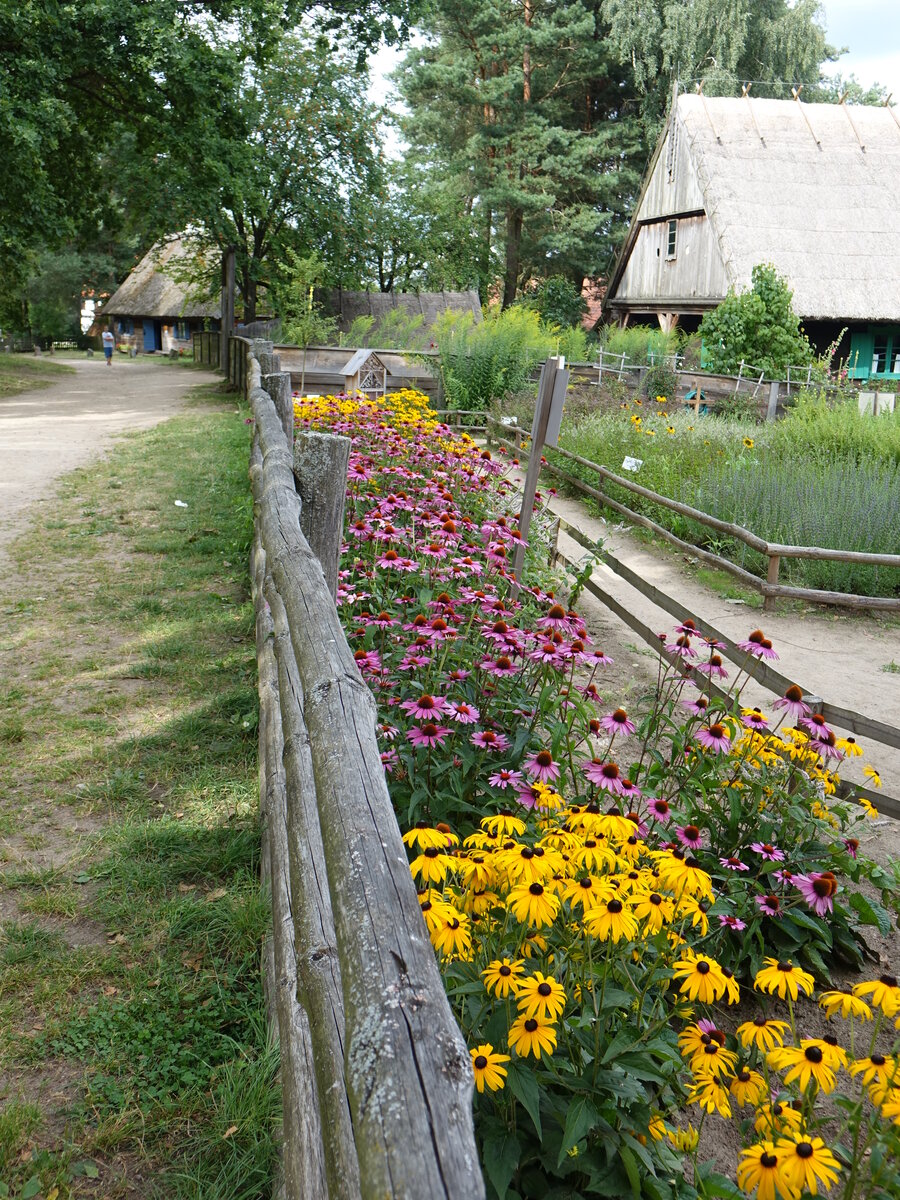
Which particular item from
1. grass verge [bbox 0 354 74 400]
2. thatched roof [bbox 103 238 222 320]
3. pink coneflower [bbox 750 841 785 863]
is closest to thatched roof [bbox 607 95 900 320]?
grass verge [bbox 0 354 74 400]

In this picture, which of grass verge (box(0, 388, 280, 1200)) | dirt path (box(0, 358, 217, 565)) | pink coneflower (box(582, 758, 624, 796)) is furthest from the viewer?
dirt path (box(0, 358, 217, 565))

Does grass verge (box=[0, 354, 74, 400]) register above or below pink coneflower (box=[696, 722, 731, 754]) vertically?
above

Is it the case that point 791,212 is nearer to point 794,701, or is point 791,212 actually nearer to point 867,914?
point 794,701

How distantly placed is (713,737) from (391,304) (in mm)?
28250

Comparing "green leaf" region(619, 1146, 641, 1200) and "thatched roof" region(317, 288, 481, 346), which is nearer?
"green leaf" region(619, 1146, 641, 1200)

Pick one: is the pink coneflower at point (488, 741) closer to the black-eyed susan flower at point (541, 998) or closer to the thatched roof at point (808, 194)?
the black-eyed susan flower at point (541, 998)

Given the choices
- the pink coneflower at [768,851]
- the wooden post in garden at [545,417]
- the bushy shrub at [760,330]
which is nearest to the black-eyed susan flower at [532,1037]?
the pink coneflower at [768,851]

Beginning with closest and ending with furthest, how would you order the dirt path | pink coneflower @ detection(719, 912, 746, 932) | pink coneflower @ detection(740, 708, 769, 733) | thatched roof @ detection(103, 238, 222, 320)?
pink coneflower @ detection(719, 912, 746, 932) → pink coneflower @ detection(740, 708, 769, 733) → the dirt path → thatched roof @ detection(103, 238, 222, 320)

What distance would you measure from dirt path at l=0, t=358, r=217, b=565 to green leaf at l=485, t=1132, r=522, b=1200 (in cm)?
628

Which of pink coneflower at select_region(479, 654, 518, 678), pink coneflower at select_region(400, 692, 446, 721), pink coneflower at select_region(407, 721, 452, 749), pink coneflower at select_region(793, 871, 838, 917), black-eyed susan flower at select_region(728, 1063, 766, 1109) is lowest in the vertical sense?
black-eyed susan flower at select_region(728, 1063, 766, 1109)

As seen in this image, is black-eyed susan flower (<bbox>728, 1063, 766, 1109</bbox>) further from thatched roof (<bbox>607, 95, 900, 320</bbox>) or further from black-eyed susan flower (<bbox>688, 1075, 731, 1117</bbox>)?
thatched roof (<bbox>607, 95, 900, 320</bbox>)

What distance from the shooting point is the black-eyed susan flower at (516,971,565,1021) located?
5.37 ft

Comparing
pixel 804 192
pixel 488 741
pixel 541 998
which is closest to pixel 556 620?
pixel 488 741

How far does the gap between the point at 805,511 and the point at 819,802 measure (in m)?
5.90
